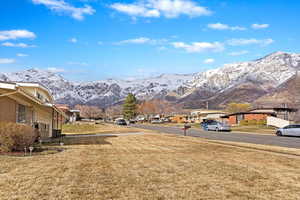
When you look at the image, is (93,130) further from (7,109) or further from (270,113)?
(270,113)

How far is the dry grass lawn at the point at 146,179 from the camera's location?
757cm

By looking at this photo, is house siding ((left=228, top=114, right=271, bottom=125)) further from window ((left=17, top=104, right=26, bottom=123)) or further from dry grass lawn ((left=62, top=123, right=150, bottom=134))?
window ((left=17, top=104, right=26, bottom=123))

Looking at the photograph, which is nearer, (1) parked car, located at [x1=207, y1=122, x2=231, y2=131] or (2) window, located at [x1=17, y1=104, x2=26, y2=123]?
(2) window, located at [x1=17, y1=104, x2=26, y2=123]

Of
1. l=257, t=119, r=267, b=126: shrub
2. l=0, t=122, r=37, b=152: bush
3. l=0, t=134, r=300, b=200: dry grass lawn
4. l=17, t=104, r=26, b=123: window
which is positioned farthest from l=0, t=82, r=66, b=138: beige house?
l=257, t=119, r=267, b=126: shrub

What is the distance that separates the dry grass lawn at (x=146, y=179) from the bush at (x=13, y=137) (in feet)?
6.36

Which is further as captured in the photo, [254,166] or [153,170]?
[254,166]

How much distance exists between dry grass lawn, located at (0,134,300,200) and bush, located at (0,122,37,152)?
1938 millimetres

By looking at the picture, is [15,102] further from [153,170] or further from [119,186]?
[119,186]

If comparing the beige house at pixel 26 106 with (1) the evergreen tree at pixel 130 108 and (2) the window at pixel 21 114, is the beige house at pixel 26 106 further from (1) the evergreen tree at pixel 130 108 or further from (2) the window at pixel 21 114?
(1) the evergreen tree at pixel 130 108

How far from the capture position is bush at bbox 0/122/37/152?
14438 millimetres

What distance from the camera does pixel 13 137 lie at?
48.1 feet

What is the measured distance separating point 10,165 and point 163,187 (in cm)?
565

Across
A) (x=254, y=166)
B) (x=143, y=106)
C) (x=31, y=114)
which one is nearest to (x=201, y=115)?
(x=143, y=106)

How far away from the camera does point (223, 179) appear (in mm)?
9320
